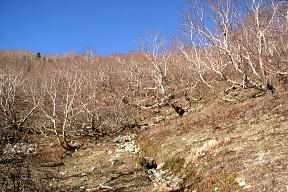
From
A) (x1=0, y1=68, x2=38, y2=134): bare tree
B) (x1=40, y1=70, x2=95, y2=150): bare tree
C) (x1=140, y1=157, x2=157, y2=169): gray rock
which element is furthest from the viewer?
(x1=0, y1=68, x2=38, y2=134): bare tree

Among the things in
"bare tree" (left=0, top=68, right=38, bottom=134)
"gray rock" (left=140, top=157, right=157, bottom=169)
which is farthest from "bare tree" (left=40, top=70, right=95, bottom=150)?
"gray rock" (left=140, top=157, right=157, bottom=169)

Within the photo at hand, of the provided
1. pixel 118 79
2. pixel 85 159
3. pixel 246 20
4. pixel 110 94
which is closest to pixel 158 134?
pixel 85 159

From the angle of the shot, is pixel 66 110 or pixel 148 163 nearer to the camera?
pixel 148 163

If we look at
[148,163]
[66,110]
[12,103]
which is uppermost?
[12,103]

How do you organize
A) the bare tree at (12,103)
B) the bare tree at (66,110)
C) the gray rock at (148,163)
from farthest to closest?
the bare tree at (12,103), the bare tree at (66,110), the gray rock at (148,163)

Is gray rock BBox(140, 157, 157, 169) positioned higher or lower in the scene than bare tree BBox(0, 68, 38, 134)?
lower

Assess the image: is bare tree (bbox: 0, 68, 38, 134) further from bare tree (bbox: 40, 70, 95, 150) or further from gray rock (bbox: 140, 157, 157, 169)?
gray rock (bbox: 140, 157, 157, 169)

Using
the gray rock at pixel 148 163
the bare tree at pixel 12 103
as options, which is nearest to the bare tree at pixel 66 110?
the bare tree at pixel 12 103

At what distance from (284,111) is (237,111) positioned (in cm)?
347

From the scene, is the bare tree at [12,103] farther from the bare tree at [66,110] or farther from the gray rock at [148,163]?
the gray rock at [148,163]

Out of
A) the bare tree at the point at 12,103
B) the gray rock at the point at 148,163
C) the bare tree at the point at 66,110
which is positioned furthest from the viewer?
the bare tree at the point at 12,103

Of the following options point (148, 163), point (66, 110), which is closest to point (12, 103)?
point (66, 110)

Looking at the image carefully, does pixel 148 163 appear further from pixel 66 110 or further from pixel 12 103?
pixel 12 103

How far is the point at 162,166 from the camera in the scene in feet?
39.0
